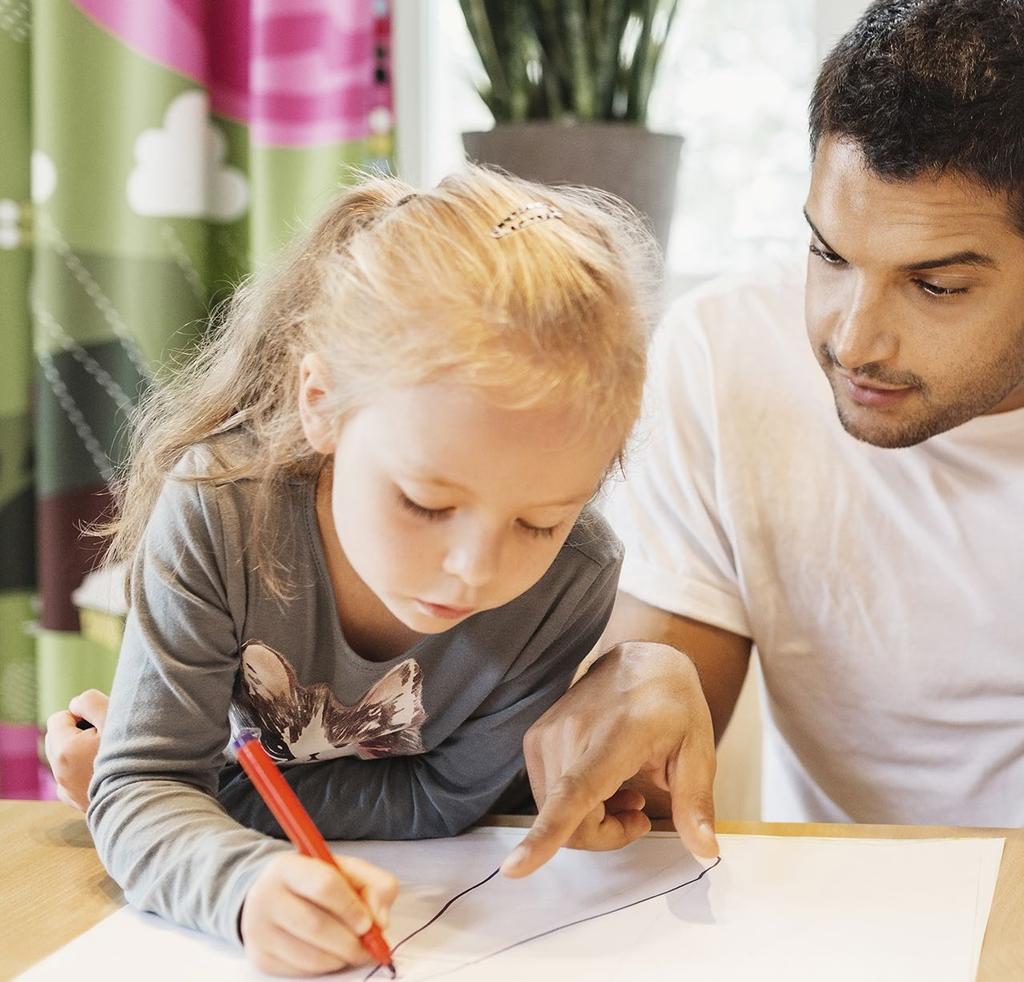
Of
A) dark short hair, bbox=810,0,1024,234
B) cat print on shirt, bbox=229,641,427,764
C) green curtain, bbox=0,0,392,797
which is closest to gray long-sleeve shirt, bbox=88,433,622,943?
cat print on shirt, bbox=229,641,427,764

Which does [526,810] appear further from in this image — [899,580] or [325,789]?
[899,580]

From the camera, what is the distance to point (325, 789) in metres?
0.87

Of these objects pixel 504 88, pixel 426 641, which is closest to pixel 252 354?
pixel 426 641

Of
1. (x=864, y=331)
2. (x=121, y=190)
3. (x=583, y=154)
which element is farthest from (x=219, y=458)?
(x=121, y=190)

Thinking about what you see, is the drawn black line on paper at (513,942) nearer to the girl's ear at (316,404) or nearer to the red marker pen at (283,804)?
the red marker pen at (283,804)

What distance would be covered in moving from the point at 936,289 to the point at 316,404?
1.75 ft

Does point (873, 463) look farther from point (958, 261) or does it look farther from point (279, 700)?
point (279, 700)

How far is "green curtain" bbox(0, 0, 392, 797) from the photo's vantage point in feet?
5.50

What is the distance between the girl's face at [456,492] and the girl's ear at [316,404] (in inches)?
0.8

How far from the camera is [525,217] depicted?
734mm

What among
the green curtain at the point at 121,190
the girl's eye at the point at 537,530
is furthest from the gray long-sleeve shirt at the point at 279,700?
the green curtain at the point at 121,190

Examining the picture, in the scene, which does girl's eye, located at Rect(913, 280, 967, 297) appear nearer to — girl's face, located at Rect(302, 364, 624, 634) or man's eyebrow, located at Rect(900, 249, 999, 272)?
man's eyebrow, located at Rect(900, 249, 999, 272)

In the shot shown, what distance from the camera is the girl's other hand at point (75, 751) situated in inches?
33.6

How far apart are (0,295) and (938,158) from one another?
1.24m
